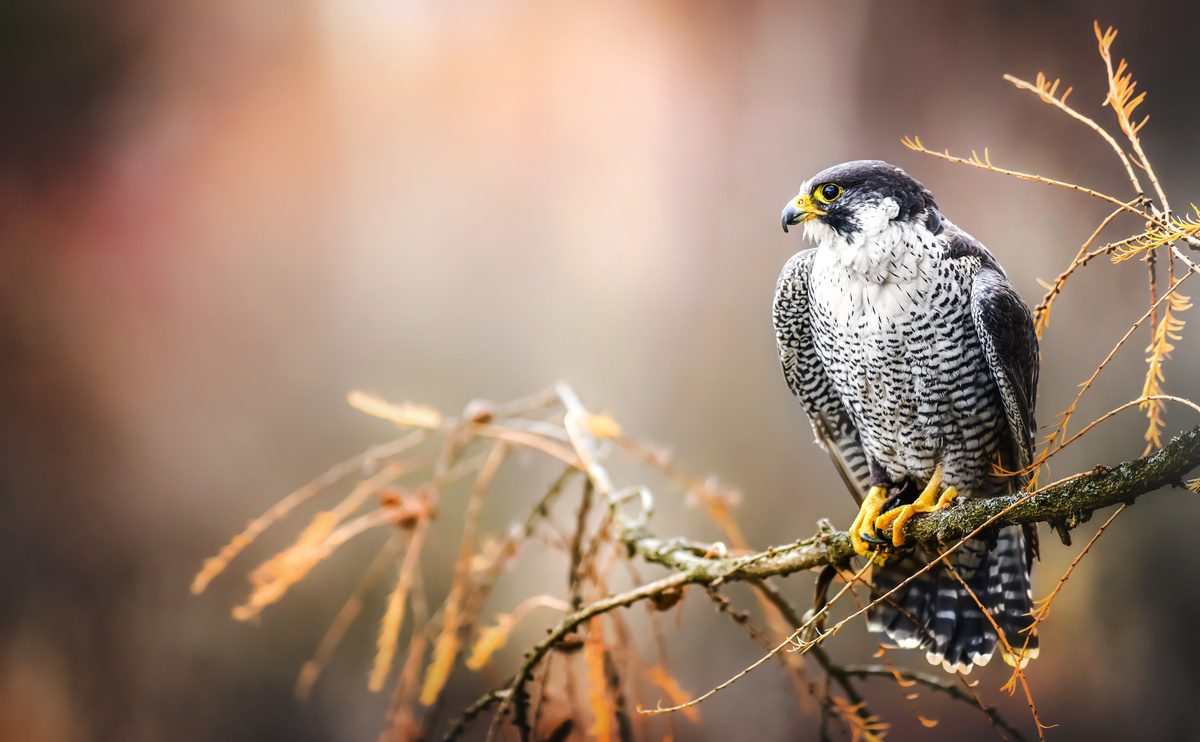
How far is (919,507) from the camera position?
135 cm

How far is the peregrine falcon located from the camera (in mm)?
1245

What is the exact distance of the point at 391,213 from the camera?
2.50 metres

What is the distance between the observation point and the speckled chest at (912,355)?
127 centimetres

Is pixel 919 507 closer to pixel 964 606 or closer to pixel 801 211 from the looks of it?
pixel 964 606

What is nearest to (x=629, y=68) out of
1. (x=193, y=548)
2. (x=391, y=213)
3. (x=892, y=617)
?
(x=391, y=213)

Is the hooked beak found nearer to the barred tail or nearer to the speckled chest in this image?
the speckled chest

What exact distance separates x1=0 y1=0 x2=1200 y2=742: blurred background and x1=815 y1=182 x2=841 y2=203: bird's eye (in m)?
0.83

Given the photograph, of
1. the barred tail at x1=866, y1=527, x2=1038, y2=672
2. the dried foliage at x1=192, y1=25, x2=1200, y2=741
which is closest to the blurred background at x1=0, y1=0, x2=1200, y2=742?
the dried foliage at x1=192, y1=25, x2=1200, y2=741

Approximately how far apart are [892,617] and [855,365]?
1.80 ft

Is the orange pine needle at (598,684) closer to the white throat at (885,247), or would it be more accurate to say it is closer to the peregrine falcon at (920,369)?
the peregrine falcon at (920,369)

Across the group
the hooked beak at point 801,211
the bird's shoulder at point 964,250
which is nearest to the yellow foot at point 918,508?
the bird's shoulder at point 964,250

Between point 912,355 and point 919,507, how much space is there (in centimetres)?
31

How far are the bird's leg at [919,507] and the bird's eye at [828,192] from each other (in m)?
0.60

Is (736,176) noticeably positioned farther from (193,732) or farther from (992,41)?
(193,732)
